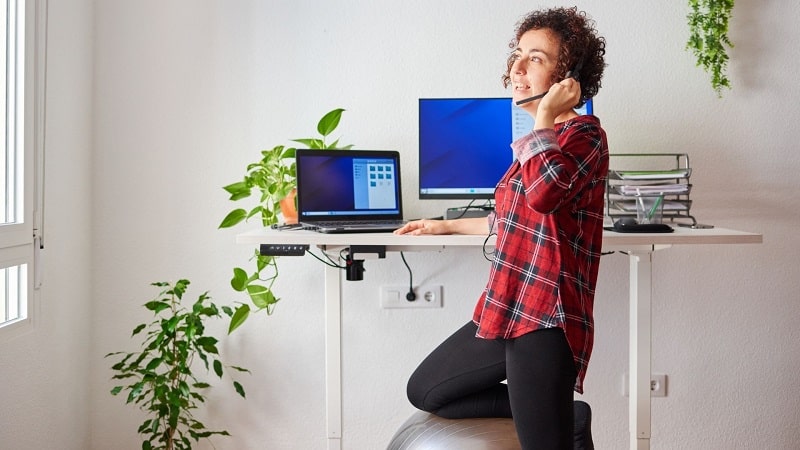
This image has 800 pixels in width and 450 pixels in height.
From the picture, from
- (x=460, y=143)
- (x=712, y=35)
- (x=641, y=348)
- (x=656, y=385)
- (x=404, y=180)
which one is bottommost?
(x=656, y=385)

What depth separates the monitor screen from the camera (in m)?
2.42

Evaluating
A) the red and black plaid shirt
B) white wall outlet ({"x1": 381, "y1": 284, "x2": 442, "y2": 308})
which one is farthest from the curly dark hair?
white wall outlet ({"x1": 381, "y1": 284, "x2": 442, "y2": 308})

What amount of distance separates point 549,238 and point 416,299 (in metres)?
1.36

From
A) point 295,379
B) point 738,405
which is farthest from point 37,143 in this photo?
point 738,405

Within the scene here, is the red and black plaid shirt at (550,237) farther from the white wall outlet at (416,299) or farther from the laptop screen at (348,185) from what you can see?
the white wall outlet at (416,299)

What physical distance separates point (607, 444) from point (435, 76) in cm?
149

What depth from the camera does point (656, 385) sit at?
2.72 m

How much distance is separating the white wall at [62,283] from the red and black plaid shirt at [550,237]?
5.01 feet

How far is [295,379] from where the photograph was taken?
2.74 meters

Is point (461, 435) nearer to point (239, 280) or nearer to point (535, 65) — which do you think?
point (535, 65)

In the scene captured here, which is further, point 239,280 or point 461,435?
point 239,280

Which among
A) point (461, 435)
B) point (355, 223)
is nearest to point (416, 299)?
point (355, 223)

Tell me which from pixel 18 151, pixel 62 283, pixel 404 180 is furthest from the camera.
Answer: pixel 404 180

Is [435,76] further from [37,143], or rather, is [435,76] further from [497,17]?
[37,143]
